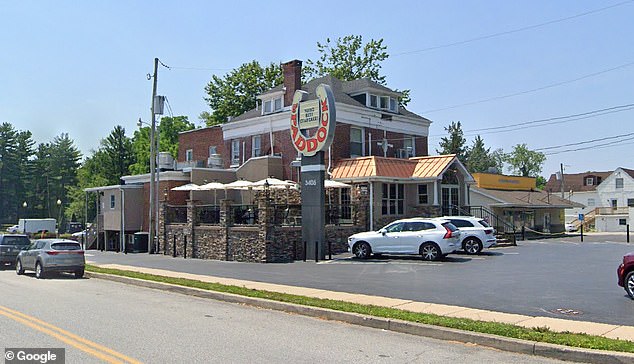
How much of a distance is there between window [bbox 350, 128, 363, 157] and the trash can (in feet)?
44.3

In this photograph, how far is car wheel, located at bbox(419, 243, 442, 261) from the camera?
23.3 meters

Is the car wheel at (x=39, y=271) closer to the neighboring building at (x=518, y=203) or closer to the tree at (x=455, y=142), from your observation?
the neighboring building at (x=518, y=203)

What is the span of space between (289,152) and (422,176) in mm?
8748

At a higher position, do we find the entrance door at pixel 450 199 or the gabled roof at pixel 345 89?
the gabled roof at pixel 345 89

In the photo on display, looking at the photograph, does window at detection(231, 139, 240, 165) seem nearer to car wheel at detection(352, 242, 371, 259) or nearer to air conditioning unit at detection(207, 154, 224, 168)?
air conditioning unit at detection(207, 154, 224, 168)

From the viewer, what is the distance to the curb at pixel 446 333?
8477 mm

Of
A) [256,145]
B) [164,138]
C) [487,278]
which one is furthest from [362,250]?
[164,138]

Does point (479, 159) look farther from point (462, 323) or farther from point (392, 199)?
point (462, 323)

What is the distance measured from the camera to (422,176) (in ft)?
107

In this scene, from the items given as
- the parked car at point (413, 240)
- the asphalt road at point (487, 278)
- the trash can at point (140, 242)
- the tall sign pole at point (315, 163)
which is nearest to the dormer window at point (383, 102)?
the tall sign pole at point (315, 163)

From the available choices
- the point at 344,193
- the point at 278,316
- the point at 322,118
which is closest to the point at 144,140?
the point at 344,193

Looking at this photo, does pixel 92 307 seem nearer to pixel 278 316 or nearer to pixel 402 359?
pixel 278 316

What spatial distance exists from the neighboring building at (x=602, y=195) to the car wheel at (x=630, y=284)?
6053cm

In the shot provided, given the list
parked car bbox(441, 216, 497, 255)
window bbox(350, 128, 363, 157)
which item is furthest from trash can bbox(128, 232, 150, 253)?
parked car bbox(441, 216, 497, 255)
